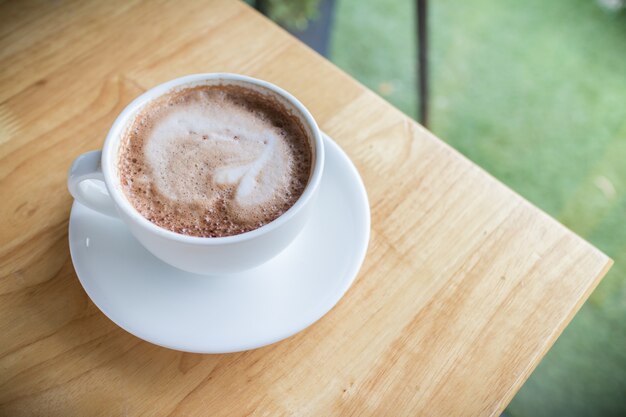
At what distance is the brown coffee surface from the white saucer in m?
0.07

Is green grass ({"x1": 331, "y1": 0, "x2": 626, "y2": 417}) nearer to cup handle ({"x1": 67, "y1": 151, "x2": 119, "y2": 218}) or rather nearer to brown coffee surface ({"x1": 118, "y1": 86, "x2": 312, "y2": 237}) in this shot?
brown coffee surface ({"x1": 118, "y1": 86, "x2": 312, "y2": 237})

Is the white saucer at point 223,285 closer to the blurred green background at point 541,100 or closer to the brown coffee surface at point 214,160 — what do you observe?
the brown coffee surface at point 214,160

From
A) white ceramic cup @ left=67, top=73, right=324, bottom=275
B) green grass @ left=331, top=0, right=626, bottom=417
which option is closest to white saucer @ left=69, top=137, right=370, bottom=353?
white ceramic cup @ left=67, top=73, right=324, bottom=275

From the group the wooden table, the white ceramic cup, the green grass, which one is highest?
the white ceramic cup

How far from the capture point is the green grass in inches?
58.1

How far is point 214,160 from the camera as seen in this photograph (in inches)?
26.5

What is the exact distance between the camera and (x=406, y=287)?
28.1 inches

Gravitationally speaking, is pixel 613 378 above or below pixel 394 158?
below

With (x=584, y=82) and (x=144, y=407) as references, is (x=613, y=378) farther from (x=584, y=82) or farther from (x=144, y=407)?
(x=144, y=407)

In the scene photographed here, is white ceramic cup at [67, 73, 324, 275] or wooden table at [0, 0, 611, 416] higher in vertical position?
white ceramic cup at [67, 73, 324, 275]

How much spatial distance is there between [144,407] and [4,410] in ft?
0.46

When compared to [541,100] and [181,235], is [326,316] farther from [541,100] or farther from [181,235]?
[541,100]

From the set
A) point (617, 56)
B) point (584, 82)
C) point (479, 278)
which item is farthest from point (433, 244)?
point (617, 56)

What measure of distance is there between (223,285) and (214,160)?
0.14 metres
